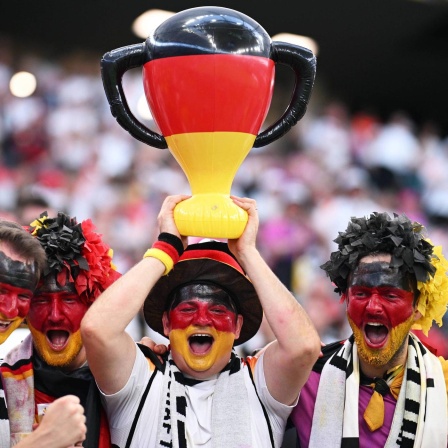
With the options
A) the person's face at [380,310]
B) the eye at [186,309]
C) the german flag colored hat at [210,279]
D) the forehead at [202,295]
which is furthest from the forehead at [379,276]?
the eye at [186,309]

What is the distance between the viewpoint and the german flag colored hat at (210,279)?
3.53 metres

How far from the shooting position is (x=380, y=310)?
3529 millimetres

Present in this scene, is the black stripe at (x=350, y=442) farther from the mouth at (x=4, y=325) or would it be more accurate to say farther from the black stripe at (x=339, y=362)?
the mouth at (x=4, y=325)

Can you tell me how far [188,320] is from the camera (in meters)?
3.48

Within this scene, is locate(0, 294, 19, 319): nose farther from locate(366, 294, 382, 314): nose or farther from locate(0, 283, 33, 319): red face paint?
locate(366, 294, 382, 314): nose

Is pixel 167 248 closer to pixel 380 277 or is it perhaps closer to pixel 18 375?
pixel 18 375

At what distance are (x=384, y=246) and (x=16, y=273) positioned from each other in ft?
4.81

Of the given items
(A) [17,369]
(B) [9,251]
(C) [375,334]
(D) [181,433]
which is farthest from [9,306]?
(C) [375,334]

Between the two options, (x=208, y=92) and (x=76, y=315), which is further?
(x=76, y=315)

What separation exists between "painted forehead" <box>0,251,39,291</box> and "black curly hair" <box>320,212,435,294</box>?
1240 mm

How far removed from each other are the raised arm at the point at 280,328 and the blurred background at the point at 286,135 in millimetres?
3584

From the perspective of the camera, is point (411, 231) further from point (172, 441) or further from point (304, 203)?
point (304, 203)

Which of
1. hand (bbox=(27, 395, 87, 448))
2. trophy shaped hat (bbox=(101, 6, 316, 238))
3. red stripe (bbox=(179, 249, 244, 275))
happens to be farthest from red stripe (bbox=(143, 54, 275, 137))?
hand (bbox=(27, 395, 87, 448))

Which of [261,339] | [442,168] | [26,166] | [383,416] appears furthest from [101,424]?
[442,168]
